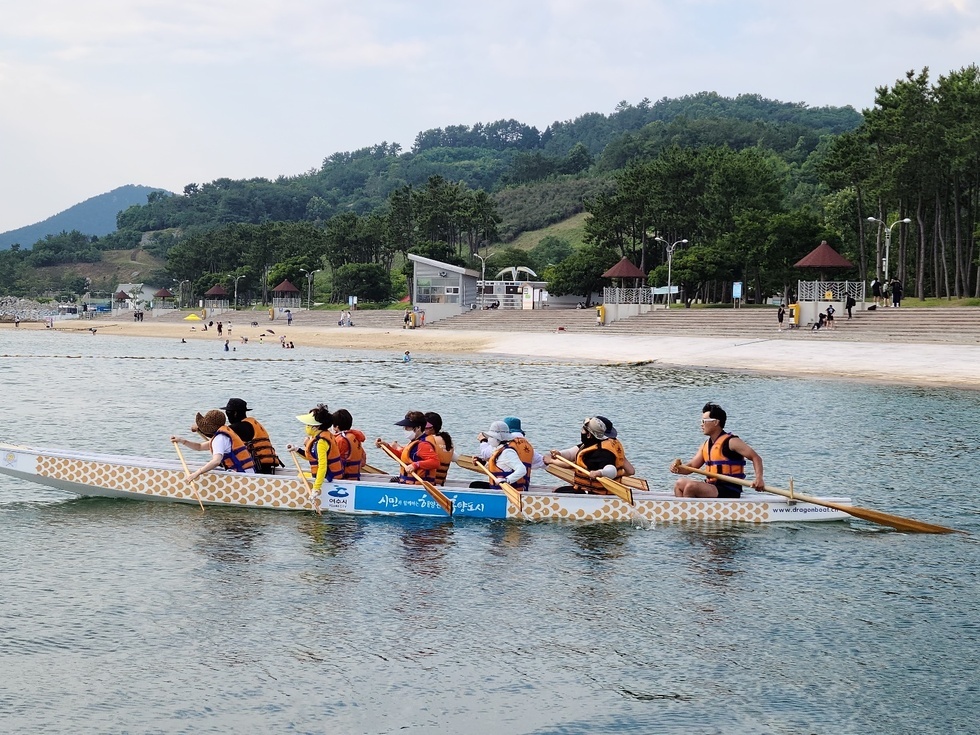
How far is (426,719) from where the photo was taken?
8859mm

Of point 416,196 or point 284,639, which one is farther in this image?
point 416,196

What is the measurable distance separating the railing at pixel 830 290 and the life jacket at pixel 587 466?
4873cm

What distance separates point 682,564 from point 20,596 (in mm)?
8456

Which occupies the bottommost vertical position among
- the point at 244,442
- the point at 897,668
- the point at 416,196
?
the point at 897,668

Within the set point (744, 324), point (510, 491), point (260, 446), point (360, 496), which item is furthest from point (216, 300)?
point (510, 491)

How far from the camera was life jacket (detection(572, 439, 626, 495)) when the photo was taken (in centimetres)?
1583

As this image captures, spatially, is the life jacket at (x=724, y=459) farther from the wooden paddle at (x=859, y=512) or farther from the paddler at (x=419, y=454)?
the paddler at (x=419, y=454)

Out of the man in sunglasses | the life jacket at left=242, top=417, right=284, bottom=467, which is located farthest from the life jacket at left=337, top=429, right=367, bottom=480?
the man in sunglasses

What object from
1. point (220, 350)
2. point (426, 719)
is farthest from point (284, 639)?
point (220, 350)

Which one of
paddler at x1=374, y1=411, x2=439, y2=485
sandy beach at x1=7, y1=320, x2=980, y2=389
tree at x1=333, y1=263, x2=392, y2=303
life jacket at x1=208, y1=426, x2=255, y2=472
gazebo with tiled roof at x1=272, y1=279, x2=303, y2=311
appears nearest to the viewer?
paddler at x1=374, y1=411, x2=439, y2=485

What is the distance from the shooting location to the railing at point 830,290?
61188 mm

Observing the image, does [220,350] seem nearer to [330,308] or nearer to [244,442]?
[330,308]

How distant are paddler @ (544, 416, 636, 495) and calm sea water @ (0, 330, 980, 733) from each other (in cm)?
69

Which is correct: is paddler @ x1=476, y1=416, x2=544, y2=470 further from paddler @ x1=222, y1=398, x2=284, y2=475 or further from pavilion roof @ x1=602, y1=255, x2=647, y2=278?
pavilion roof @ x1=602, y1=255, x2=647, y2=278
